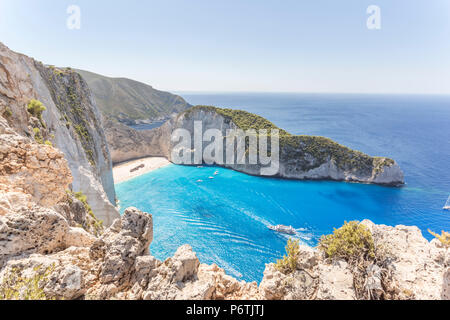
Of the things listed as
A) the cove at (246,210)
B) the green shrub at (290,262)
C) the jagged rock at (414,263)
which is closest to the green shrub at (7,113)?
A: the green shrub at (290,262)

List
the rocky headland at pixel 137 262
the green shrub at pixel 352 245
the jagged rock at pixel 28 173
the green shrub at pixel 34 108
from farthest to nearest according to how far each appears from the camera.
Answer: the green shrub at pixel 34 108
the jagged rock at pixel 28 173
the green shrub at pixel 352 245
the rocky headland at pixel 137 262

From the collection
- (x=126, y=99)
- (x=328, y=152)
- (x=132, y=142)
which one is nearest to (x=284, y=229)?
(x=328, y=152)

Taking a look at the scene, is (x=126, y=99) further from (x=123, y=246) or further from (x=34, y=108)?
(x=123, y=246)

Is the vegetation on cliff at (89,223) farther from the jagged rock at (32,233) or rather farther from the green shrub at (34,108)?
the jagged rock at (32,233)

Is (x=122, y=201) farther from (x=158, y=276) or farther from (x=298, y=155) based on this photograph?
(x=298, y=155)
